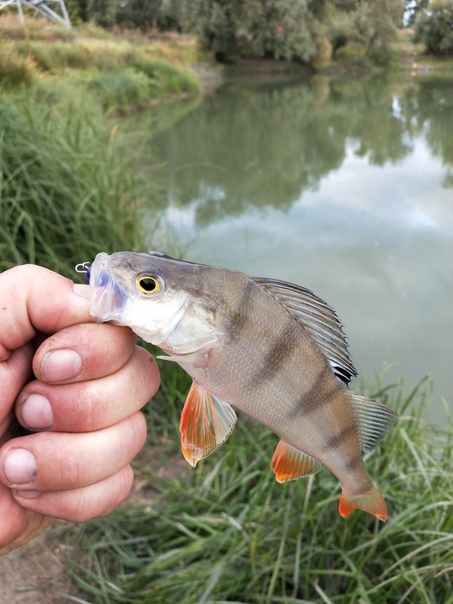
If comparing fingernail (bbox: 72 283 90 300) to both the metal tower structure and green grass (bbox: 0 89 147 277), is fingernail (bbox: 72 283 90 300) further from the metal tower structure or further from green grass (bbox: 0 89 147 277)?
the metal tower structure

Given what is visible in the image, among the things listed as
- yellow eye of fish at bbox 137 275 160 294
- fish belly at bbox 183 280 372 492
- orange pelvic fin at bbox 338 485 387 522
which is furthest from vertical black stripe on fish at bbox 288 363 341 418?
yellow eye of fish at bbox 137 275 160 294

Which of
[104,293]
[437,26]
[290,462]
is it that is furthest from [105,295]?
[437,26]

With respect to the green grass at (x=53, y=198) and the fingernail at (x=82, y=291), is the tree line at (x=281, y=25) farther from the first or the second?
the fingernail at (x=82, y=291)

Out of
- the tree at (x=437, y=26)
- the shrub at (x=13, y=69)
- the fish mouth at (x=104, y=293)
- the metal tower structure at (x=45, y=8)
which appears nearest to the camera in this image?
the fish mouth at (x=104, y=293)

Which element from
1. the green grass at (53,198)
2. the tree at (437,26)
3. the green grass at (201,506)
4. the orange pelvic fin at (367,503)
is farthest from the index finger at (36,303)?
the tree at (437,26)

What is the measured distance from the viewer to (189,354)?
92cm

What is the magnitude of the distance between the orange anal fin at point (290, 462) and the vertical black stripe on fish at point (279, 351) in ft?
0.58

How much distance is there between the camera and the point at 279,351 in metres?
0.91

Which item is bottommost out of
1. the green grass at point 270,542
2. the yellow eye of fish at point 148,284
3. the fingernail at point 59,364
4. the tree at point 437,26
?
the green grass at point 270,542

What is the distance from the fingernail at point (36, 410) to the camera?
0.98 meters

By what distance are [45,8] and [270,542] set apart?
6927mm

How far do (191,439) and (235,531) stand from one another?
4.16 feet

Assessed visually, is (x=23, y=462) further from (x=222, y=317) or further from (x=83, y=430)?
(x=222, y=317)

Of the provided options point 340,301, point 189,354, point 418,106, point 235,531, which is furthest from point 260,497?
point 418,106
